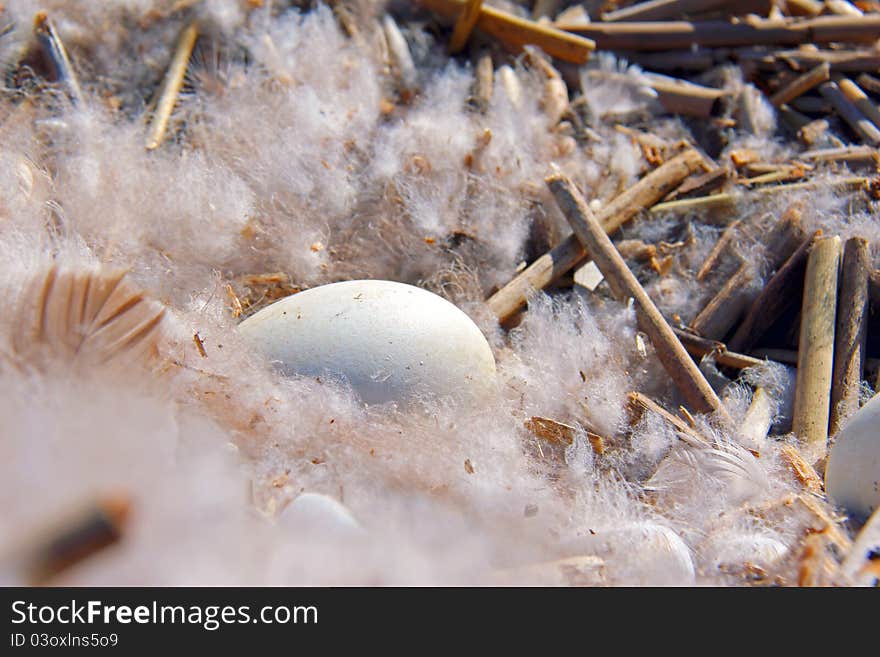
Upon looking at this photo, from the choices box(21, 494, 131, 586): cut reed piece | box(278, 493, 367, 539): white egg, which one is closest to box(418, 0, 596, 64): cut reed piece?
box(278, 493, 367, 539): white egg

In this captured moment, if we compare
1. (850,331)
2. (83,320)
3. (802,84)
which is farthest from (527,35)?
(83,320)

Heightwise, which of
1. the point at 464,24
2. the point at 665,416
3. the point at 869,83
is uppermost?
the point at 869,83

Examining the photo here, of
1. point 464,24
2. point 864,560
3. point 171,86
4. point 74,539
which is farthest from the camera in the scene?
point 464,24

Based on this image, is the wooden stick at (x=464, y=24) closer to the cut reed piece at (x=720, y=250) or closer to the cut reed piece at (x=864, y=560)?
the cut reed piece at (x=720, y=250)

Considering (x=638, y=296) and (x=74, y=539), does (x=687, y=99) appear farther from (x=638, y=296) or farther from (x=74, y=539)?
(x=74, y=539)

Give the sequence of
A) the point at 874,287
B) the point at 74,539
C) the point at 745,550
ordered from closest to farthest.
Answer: the point at 74,539 → the point at 745,550 → the point at 874,287

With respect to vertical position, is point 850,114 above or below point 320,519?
above
